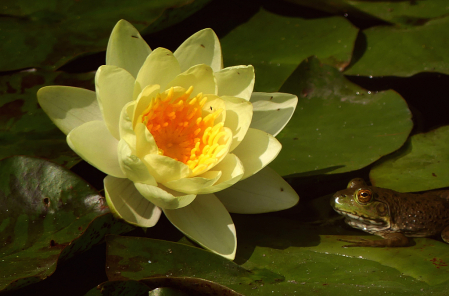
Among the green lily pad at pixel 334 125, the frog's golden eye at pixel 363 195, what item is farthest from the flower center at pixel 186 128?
the frog's golden eye at pixel 363 195

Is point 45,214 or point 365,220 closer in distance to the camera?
point 45,214

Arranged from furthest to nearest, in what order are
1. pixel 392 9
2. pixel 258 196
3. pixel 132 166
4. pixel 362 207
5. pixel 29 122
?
pixel 392 9, pixel 362 207, pixel 29 122, pixel 258 196, pixel 132 166

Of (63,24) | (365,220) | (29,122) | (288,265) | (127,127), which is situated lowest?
(365,220)

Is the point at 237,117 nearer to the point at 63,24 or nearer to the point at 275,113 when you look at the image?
the point at 275,113

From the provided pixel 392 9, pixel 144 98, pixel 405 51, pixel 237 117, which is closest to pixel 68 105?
pixel 144 98

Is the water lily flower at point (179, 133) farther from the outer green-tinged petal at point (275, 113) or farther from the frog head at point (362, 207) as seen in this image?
the frog head at point (362, 207)

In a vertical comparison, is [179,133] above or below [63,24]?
below

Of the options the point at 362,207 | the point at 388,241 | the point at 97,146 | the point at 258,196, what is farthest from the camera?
the point at 362,207
